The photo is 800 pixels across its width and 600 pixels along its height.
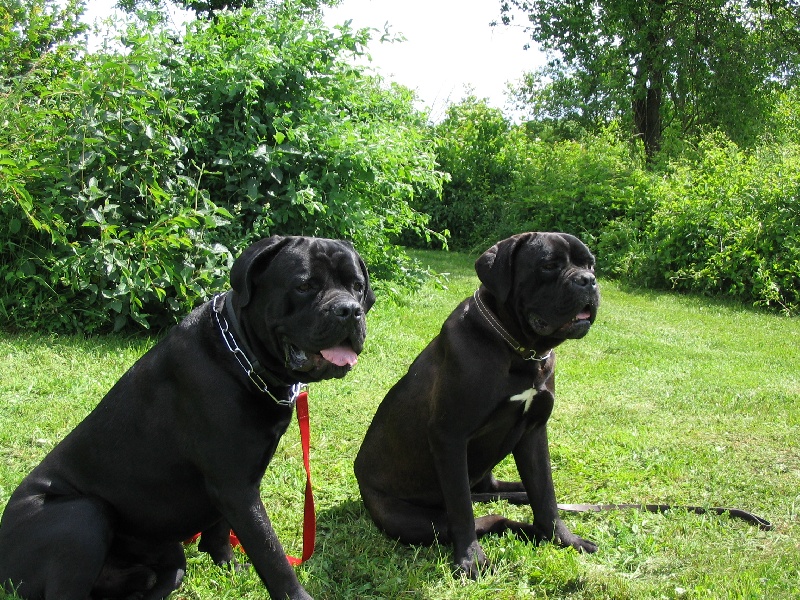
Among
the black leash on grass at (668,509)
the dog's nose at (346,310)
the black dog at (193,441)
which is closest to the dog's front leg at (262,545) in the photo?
the black dog at (193,441)

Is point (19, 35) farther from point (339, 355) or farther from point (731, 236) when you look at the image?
point (731, 236)

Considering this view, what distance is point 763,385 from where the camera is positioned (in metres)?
6.50

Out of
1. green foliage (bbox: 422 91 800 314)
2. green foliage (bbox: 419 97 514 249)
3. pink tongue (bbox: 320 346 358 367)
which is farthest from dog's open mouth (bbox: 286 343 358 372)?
green foliage (bbox: 419 97 514 249)

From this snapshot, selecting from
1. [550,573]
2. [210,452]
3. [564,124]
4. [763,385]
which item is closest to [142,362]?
[210,452]

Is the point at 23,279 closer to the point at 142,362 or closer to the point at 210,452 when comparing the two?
the point at 142,362

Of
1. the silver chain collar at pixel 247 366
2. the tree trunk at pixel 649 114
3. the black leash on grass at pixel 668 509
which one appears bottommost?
the black leash on grass at pixel 668 509

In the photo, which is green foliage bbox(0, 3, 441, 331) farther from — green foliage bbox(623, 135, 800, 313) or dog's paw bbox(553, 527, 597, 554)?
green foliage bbox(623, 135, 800, 313)

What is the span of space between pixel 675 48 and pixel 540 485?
18689 millimetres

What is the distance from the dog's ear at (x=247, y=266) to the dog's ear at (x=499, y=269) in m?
0.97

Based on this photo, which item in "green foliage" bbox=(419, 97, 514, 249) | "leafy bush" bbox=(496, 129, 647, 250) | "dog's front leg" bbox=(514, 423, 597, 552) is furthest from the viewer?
"green foliage" bbox=(419, 97, 514, 249)

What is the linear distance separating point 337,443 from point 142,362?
6.53ft

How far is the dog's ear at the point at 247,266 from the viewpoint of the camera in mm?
2754

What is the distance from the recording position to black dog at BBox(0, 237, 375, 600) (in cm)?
258

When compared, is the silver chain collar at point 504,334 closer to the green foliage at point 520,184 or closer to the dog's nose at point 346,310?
the dog's nose at point 346,310
